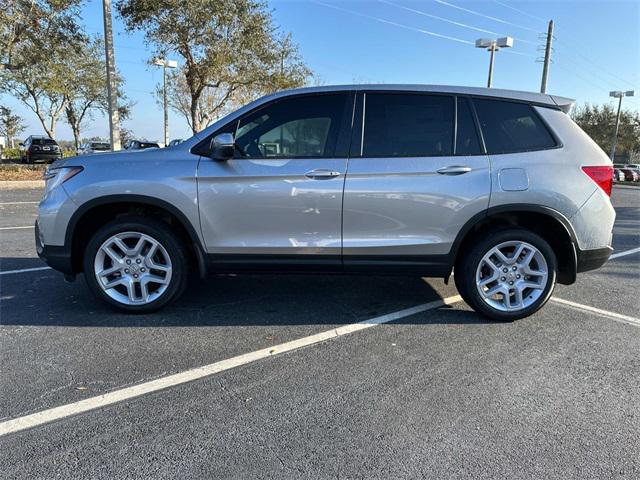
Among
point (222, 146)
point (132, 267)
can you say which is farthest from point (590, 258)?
A: point (132, 267)

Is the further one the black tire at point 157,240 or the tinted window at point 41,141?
the tinted window at point 41,141

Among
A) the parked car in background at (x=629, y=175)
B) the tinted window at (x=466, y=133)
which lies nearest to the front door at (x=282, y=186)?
the tinted window at (x=466, y=133)

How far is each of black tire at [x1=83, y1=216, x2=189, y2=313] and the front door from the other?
11.2 inches

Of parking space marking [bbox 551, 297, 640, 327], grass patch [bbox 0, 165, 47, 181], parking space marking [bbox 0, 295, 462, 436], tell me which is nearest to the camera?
parking space marking [bbox 0, 295, 462, 436]

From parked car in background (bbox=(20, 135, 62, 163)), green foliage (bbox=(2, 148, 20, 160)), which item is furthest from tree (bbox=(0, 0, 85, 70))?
green foliage (bbox=(2, 148, 20, 160))

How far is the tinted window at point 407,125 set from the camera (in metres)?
3.68

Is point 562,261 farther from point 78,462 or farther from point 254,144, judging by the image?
point 78,462

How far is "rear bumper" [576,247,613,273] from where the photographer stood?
12.4ft

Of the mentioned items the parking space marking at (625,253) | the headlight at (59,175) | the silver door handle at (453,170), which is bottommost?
the parking space marking at (625,253)

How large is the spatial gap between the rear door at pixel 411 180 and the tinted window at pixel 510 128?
109 mm

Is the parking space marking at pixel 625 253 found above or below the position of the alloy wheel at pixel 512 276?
below

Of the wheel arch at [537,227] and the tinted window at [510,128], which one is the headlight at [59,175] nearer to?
the wheel arch at [537,227]

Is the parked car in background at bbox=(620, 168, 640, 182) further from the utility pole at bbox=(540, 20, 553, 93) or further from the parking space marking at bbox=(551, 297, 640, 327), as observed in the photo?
the parking space marking at bbox=(551, 297, 640, 327)

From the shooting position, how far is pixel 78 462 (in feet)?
6.97
